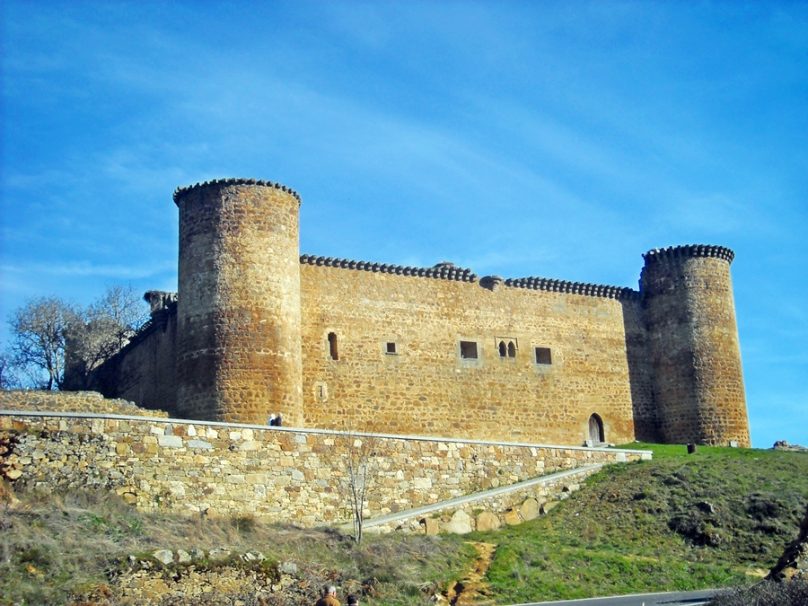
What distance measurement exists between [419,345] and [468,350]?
1978mm

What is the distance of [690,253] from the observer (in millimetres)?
43375

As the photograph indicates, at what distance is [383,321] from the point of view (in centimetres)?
3781

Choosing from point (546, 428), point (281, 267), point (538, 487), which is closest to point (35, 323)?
point (281, 267)

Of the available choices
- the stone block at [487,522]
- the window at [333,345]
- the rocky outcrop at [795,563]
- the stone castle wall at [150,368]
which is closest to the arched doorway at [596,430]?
the window at [333,345]

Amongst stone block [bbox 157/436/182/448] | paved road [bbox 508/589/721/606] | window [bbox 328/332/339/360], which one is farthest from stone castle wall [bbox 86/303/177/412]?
paved road [bbox 508/589/721/606]

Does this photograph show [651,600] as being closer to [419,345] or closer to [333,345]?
[333,345]

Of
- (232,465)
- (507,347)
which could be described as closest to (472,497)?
(232,465)

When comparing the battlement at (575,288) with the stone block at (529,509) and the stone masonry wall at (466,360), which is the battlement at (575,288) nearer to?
the stone masonry wall at (466,360)

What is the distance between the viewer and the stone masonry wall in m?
36.6

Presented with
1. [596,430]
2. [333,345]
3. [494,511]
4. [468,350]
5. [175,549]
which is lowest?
[175,549]

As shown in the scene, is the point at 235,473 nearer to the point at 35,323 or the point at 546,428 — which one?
the point at 546,428

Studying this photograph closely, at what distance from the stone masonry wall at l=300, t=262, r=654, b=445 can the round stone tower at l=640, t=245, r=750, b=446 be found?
734 millimetres

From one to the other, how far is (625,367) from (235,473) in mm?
20619

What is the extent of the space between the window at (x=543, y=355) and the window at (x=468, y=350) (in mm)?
2614
